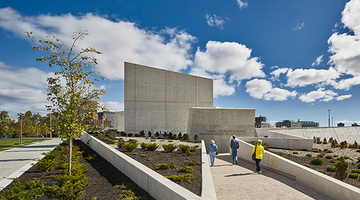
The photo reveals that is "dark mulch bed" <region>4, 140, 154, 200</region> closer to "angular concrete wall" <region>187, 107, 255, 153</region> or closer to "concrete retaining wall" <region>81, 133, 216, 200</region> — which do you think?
"concrete retaining wall" <region>81, 133, 216, 200</region>

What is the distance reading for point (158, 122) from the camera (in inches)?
979

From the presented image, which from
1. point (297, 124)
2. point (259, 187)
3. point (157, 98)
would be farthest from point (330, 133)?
point (297, 124)

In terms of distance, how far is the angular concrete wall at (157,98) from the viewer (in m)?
24.6

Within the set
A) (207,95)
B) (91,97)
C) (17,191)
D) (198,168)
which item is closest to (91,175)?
(17,191)

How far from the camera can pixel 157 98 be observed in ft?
82.4

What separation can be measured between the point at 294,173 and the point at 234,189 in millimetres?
3156

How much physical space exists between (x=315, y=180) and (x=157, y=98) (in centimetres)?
2053

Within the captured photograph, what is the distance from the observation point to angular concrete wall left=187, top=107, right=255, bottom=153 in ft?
71.4

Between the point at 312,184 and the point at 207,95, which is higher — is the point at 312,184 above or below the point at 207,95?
below

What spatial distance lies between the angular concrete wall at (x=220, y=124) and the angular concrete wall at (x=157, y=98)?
12.4 ft

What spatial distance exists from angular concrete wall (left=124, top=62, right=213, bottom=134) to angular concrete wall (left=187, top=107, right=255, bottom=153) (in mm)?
3780

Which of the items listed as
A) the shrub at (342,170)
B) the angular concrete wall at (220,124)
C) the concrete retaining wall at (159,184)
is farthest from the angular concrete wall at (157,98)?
the shrub at (342,170)

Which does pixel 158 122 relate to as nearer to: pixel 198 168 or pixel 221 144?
pixel 221 144

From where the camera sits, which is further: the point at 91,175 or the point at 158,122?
the point at 158,122
